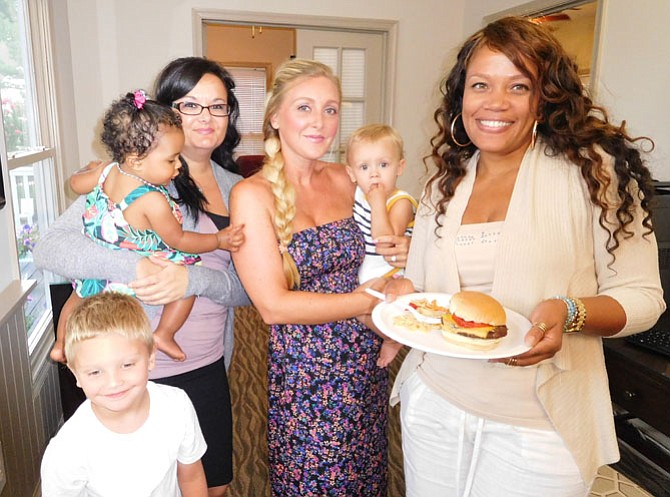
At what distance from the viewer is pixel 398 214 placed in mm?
1887

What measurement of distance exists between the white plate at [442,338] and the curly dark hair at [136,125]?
814 millimetres

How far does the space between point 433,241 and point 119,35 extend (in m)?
4.22

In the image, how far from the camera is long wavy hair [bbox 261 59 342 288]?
4.93 ft

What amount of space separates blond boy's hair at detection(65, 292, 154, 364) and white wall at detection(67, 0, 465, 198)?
312cm

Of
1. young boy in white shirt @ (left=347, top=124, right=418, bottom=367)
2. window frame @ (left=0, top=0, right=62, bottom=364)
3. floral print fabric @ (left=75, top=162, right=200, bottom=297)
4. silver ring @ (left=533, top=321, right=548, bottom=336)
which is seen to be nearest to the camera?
silver ring @ (left=533, top=321, right=548, bottom=336)

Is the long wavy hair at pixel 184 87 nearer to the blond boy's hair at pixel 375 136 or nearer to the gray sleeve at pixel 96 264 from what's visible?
the gray sleeve at pixel 96 264

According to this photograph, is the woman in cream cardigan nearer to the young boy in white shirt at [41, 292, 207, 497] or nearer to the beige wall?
the young boy in white shirt at [41, 292, 207, 497]

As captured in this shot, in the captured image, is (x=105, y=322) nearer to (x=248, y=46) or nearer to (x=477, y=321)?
(x=477, y=321)

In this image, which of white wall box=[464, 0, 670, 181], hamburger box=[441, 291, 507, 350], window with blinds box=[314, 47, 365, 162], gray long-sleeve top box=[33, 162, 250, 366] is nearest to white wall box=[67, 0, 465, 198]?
window with blinds box=[314, 47, 365, 162]

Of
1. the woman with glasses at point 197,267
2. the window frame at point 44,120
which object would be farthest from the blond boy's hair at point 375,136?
the window frame at point 44,120

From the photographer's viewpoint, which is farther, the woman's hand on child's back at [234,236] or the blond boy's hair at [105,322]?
the woman's hand on child's back at [234,236]

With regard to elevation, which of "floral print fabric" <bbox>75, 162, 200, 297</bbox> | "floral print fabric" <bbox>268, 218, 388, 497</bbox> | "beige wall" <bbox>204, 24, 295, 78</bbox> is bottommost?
"floral print fabric" <bbox>268, 218, 388, 497</bbox>

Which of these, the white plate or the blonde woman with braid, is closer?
the white plate

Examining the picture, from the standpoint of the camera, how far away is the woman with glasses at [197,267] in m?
1.53
